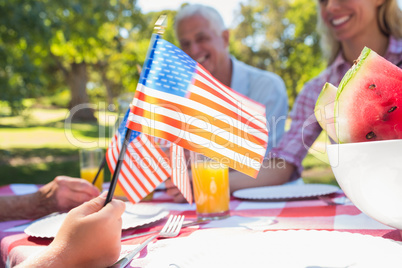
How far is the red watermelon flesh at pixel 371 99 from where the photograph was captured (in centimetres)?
86

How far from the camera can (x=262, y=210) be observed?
137 centimetres

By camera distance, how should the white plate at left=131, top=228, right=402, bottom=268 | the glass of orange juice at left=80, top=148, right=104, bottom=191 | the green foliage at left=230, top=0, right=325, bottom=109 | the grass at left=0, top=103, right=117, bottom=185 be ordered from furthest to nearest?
the green foliage at left=230, top=0, right=325, bottom=109, the grass at left=0, top=103, right=117, bottom=185, the glass of orange juice at left=80, top=148, right=104, bottom=191, the white plate at left=131, top=228, right=402, bottom=268

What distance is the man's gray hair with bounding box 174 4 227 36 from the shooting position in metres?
3.27

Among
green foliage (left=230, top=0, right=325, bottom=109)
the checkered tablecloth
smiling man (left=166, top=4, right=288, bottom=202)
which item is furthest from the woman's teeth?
green foliage (left=230, top=0, right=325, bottom=109)

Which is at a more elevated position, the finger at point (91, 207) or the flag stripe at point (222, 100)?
the flag stripe at point (222, 100)

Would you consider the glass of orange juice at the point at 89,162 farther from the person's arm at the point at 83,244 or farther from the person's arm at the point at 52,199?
the person's arm at the point at 83,244

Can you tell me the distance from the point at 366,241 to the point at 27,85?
8300 mm

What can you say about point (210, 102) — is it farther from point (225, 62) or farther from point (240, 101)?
point (225, 62)

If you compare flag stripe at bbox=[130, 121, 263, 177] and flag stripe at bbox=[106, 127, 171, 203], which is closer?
flag stripe at bbox=[130, 121, 263, 177]

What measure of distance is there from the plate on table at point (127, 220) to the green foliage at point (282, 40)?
1880cm

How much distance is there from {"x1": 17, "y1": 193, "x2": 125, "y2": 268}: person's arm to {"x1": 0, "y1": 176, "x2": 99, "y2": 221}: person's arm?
71 centimetres

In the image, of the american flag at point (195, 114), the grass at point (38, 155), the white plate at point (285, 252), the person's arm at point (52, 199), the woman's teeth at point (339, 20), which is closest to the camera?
the white plate at point (285, 252)

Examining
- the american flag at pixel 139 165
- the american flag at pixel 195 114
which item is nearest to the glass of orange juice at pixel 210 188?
the american flag at pixel 139 165

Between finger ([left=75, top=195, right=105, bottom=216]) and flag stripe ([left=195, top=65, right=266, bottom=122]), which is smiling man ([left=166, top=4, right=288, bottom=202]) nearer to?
flag stripe ([left=195, top=65, right=266, bottom=122])
